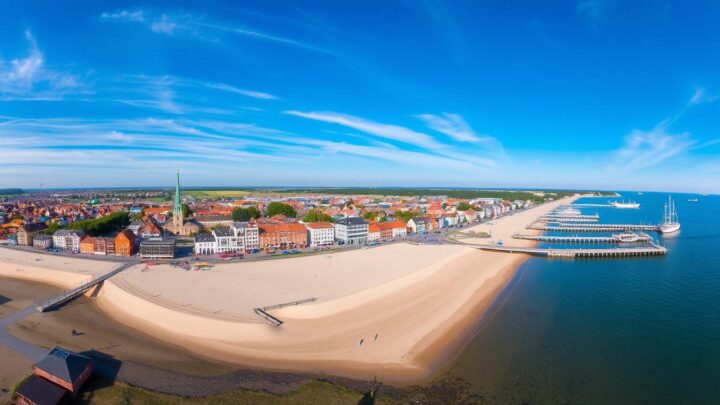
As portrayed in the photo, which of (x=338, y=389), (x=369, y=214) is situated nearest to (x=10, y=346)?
(x=338, y=389)

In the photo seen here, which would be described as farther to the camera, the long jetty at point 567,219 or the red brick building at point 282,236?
the long jetty at point 567,219

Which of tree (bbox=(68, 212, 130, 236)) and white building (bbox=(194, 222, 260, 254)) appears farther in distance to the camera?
tree (bbox=(68, 212, 130, 236))

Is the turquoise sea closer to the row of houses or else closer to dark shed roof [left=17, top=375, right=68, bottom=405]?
dark shed roof [left=17, top=375, right=68, bottom=405]

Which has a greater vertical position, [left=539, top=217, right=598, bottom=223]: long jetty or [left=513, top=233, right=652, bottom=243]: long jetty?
[left=539, top=217, right=598, bottom=223]: long jetty

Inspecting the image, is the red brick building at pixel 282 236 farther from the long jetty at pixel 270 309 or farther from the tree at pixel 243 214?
the tree at pixel 243 214

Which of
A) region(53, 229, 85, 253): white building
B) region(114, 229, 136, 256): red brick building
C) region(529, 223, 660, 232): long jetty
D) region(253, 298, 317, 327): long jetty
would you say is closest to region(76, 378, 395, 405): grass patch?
region(253, 298, 317, 327): long jetty

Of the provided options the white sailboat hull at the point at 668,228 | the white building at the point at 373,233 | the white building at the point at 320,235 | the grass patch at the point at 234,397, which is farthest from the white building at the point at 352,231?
the white sailboat hull at the point at 668,228
